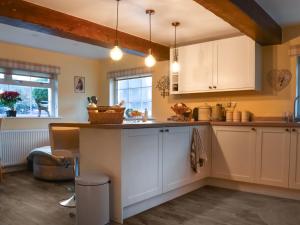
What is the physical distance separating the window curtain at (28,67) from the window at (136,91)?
1406 mm

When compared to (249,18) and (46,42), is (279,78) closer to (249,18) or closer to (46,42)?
(249,18)

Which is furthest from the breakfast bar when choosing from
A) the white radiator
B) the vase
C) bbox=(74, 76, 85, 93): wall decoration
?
bbox=(74, 76, 85, 93): wall decoration

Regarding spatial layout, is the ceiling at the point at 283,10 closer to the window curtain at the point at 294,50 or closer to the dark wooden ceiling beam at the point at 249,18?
the dark wooden ceiling beam at the point at 249,18

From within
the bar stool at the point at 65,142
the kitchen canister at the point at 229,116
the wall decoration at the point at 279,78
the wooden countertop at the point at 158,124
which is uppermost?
the wall decoration at the point at 279,78

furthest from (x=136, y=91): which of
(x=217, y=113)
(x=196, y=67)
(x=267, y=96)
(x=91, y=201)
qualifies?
(x=91, y=201)

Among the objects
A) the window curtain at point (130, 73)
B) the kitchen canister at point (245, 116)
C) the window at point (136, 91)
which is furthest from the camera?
the window at point (136, 91)

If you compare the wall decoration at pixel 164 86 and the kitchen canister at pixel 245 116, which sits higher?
the wall decoration at pixel 164 86

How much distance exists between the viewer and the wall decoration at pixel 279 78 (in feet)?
11.9

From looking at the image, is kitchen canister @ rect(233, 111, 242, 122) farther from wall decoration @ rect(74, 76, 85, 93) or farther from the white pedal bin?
wall decoration @ rect(74, 76, 85, 93)

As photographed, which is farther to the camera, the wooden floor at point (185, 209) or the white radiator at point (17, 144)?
the white radiator at point (17, 144)

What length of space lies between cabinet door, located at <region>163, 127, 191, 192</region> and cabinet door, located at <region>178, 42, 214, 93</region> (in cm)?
112

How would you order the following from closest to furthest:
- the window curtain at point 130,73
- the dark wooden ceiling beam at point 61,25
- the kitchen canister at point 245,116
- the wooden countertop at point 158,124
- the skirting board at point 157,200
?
the wooden countertop at point 158,124 → the skirting board at point 157,200 → the dark wooden ceiling beam at point 61,25 → the kitchen canister at point 245,116 → the window curtain at point 130,73

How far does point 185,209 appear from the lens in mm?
2828

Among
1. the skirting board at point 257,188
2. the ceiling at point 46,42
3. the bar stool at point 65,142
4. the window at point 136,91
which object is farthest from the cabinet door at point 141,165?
the ceiling at point 46,42
